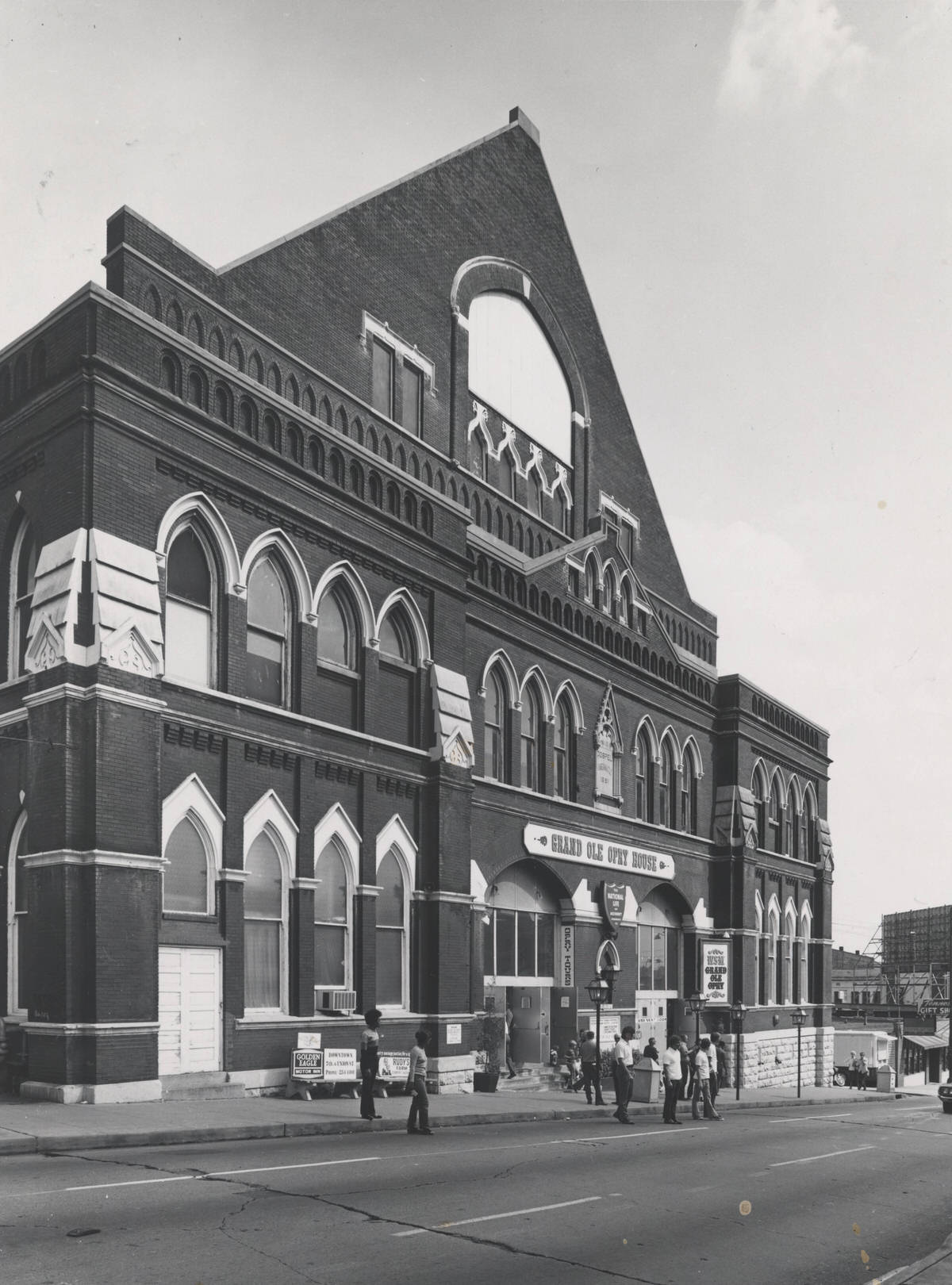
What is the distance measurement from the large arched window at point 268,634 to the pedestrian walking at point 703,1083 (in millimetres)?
10559

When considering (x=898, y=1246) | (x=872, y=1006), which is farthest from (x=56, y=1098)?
(x=872, y=1006)

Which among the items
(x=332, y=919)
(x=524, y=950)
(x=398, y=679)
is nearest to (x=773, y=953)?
(x=524, y=950)

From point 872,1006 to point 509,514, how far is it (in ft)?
221

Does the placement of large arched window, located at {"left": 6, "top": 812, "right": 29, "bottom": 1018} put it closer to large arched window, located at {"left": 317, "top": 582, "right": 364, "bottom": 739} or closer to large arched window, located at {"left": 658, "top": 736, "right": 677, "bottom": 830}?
large arched window, located at {"left": 317, "top": 582, "right": 364, "bottom": 739}

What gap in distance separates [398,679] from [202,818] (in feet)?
20.6

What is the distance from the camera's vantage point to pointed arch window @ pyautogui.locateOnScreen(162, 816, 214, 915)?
21.1m

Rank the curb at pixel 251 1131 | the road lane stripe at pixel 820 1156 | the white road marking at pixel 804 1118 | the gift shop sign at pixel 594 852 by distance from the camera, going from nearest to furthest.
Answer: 1. the curb at pixel 251 1131
2. the road lane stripe at pixel 820 1156
3. the white road marking at pixel 804 1118
4. the gift shop sign at pixel 594 852

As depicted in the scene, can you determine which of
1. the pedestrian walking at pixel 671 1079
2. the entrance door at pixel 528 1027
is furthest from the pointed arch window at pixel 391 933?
the entrance door at pixel 528 1027

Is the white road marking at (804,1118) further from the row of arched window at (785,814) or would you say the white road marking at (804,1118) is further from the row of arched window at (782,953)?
the row of arched window at (785,814)

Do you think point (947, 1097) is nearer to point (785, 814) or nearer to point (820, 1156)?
point (785, 814)

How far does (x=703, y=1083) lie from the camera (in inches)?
1056

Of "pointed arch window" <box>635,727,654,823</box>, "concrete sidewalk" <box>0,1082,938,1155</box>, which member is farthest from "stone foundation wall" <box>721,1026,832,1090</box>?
"concrete sidewalk" <box>0,1082,938,1155</box>

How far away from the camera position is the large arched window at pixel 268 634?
76.7 feet

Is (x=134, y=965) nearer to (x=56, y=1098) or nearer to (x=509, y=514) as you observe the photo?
(x=56, y=1098)
